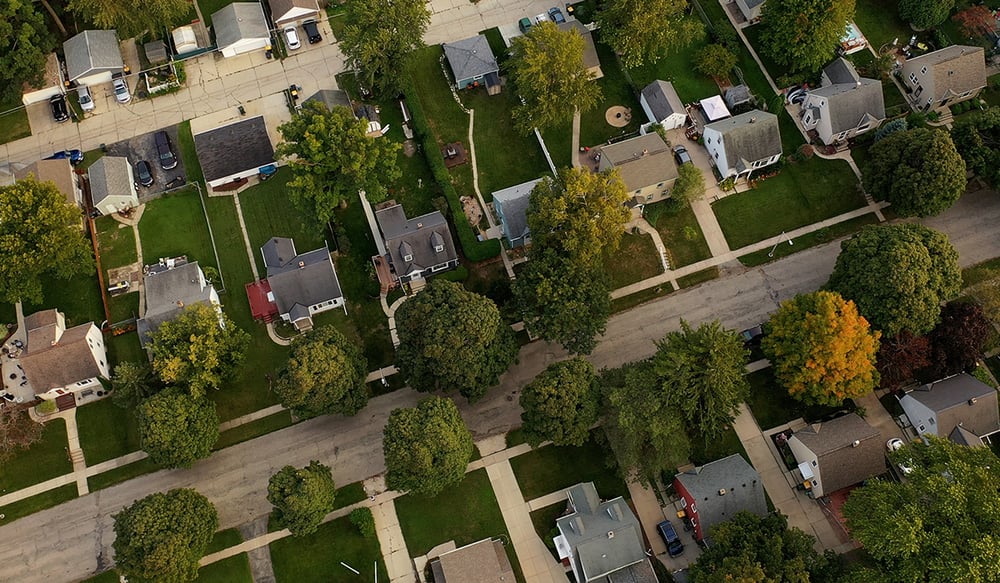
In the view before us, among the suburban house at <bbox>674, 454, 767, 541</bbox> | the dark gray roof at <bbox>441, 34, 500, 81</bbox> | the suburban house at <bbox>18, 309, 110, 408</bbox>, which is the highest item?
the dark gray roof at <bbox>441, 34, 500, 81</bbox>

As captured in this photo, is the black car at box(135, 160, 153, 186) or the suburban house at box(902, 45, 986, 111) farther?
the suburban house at box(902, 45, 986, 111)

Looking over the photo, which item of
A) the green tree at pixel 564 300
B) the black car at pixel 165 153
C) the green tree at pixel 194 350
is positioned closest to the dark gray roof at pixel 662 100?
the green tree at pixel 564 300

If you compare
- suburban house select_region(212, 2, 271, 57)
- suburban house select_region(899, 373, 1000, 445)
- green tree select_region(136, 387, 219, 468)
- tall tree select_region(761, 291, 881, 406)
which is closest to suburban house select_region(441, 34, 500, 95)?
suburban house select_region(212, 2, 271, 57)

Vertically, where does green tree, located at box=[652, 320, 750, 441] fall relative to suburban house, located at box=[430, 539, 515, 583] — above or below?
above

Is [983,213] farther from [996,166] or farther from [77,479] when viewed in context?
[77,479]

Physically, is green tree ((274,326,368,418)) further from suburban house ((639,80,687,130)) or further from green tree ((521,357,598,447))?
suburban house ((639,80,687,130))

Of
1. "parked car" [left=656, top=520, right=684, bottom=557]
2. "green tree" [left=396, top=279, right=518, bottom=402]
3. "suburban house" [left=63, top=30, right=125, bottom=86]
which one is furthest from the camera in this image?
"suburban house" [left=63, top=30, right=125, bottom=86]

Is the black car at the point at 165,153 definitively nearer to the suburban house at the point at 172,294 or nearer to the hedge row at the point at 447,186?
the suburban house at the point at 172,294

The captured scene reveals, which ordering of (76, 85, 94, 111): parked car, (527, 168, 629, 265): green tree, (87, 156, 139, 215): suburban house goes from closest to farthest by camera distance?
(527, 168, 629, 265): green tree
(87, 156, 139, 215): suburban house
(76, 85, 94, 111): parked car
